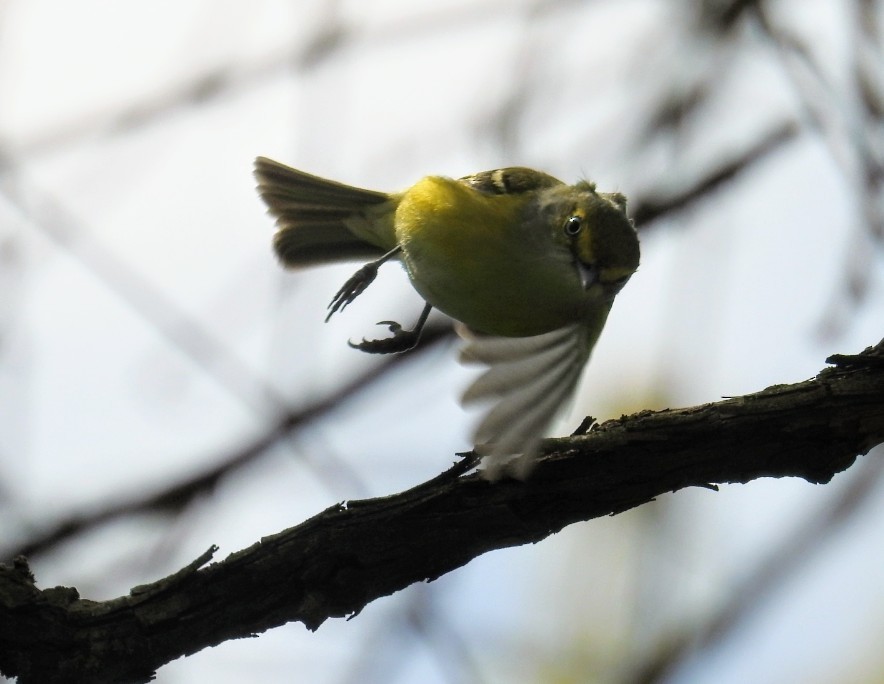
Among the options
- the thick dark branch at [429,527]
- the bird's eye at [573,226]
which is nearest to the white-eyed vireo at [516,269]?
the bird's eye at [573,226]

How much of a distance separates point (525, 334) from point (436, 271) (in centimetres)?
55

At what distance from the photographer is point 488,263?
4680mm

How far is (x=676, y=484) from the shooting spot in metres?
3.25

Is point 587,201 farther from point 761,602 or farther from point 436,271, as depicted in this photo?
point 761,602

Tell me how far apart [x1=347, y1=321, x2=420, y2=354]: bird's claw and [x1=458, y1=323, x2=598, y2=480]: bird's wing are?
90cm

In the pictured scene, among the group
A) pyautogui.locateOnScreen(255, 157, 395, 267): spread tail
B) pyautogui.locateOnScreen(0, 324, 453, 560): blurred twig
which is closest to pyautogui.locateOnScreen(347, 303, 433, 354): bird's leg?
pyautogui.locateOnScreen(0, 324, 453, 560): blurred twig

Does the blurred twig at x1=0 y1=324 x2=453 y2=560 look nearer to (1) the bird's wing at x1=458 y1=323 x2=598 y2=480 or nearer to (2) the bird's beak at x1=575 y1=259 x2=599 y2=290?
(1) the bird's wing at x1=458 y1=323 x2=598 y2=480

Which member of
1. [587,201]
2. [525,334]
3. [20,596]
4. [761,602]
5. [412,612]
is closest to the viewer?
[761,602]

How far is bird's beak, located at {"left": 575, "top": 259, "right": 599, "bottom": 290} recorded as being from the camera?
4473 millimetres

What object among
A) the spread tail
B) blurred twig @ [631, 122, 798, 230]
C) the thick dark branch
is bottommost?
the thick dark branch

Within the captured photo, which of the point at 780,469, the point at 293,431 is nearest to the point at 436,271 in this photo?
the point at 293,431

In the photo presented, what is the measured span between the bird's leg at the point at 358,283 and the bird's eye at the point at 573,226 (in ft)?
3.46

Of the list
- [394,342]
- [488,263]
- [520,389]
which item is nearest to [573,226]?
[488,263]

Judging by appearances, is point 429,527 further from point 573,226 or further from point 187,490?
point 573,226
